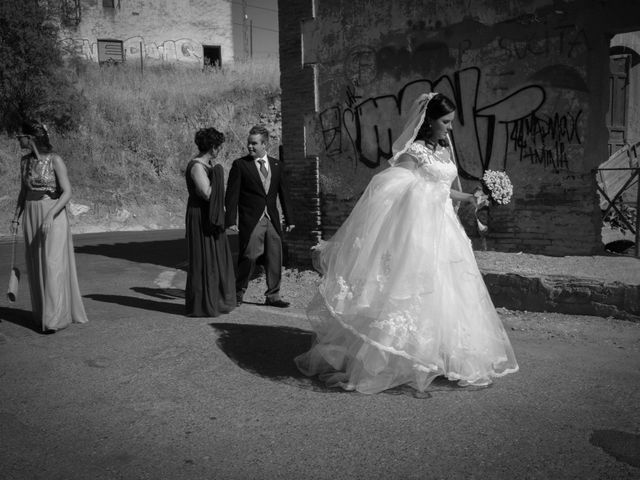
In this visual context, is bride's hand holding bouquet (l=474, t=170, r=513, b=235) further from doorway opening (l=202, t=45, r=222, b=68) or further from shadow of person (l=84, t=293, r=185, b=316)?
doorway opening (l=202, t=45, r=222, b=68)

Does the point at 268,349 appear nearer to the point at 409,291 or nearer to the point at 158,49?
the point at 409,291

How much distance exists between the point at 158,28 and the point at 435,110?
39338 mm

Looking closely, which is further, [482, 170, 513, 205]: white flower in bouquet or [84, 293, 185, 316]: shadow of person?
[84, 293, 185, 316]: shadow of person

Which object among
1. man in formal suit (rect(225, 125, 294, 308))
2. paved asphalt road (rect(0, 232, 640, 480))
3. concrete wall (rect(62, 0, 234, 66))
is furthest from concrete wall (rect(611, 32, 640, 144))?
concrete wall (rect(62, 0, 234, 66))

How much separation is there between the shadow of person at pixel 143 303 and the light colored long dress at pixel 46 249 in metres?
1.15

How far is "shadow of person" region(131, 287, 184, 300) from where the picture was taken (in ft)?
28.0

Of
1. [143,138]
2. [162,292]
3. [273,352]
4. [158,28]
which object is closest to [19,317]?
[162,292]

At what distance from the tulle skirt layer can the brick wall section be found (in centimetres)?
454

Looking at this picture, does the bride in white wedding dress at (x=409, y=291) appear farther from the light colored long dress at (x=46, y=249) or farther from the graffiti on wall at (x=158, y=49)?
the graffiti on wall at (x=158, y=49)

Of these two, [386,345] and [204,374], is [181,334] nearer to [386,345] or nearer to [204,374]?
[204,374]

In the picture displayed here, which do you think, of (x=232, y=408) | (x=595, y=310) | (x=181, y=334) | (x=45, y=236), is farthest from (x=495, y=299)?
(x=45, y=236)

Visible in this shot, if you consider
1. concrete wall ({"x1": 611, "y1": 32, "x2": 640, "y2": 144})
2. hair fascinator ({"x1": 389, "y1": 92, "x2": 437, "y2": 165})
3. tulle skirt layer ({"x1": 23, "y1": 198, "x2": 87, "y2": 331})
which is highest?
concrete wall ({"x1": 611, "y1": 32, "x2": 640, "y2": 144})

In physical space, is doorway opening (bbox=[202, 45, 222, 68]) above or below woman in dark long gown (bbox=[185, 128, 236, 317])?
above

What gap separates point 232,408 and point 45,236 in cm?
340
